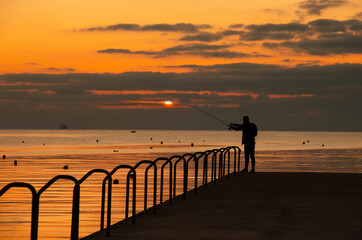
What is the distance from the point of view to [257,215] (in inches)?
528

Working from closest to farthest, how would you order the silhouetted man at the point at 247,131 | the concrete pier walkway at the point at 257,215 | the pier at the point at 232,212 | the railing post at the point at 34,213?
the railing post at the point at 34,213, the pier at the point at 232,212, the concrete pier walkway at the point at 257,215, the silhouetted man at the point at 247,131

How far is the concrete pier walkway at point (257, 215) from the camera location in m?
11.0

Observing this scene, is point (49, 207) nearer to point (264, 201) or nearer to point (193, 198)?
point (193, 198)

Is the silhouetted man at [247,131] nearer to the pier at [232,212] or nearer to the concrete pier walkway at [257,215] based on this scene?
the pier at [232,212]

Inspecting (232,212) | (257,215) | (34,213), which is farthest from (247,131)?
(34,213)

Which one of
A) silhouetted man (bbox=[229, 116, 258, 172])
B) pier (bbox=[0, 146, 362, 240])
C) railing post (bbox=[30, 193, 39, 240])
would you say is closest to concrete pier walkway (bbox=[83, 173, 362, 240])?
pier (bbox=[0, 146, 362, 240])

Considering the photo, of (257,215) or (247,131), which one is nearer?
(257,215)

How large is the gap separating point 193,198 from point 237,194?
1.49 metres

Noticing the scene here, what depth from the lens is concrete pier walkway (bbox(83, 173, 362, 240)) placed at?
36.1 ft

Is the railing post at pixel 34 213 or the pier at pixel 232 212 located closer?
the railing post at pixel 34 213

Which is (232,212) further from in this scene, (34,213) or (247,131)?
(247,131)

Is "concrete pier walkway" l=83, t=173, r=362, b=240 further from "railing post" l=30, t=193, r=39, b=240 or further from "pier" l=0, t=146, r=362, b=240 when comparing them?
"railing post" l=30, t=193, r=39, b=240

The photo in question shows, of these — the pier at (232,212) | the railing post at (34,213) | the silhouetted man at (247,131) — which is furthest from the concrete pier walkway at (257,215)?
the silhouetted man at (247,131)

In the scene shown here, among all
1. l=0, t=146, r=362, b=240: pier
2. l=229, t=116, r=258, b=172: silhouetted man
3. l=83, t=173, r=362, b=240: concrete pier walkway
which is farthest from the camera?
l=229, t=116, r=258, b=172: silhouetted man
